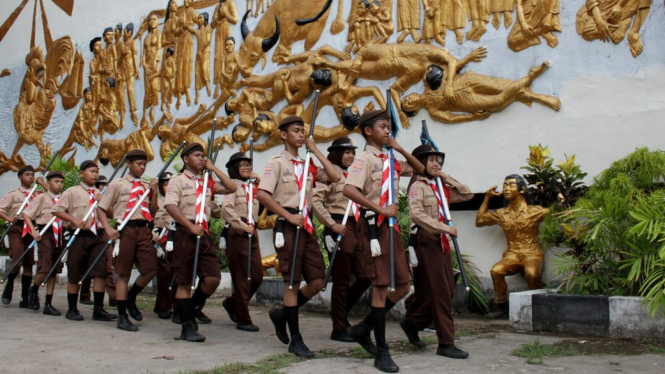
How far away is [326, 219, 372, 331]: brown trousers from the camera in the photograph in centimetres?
685

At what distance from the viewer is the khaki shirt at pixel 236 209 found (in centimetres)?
802

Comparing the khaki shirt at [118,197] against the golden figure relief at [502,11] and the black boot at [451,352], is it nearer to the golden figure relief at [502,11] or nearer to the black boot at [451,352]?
the black boot at [451,352]

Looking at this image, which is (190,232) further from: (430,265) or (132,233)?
(430,265)

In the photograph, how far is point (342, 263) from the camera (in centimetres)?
716

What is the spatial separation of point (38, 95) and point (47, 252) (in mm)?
10843

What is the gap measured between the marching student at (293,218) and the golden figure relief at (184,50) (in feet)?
27.5

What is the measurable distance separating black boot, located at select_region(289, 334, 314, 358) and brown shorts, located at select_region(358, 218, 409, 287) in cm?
80

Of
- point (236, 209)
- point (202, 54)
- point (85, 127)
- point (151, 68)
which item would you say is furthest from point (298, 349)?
point (85, 127)

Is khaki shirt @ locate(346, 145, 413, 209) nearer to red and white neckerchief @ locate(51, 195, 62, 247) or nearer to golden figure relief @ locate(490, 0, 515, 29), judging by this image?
golden figure relief @ locate(490, 0, 515, 29)

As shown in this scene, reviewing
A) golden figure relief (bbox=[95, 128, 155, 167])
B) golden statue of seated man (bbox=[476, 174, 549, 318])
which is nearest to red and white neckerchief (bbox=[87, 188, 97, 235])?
golden statue of seated man (bbox=[476, 174, 549, 318])

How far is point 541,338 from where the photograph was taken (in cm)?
675

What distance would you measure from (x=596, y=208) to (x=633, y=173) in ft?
1.88

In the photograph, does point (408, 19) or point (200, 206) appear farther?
point (408, 19)

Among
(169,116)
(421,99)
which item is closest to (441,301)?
(421,99)
